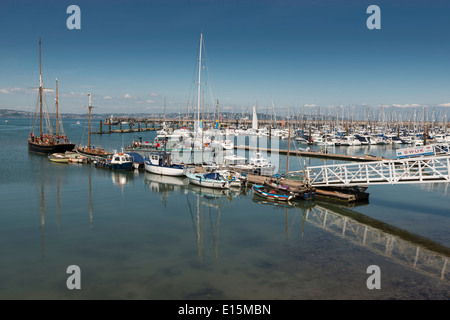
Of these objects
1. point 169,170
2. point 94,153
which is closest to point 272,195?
point 169,170

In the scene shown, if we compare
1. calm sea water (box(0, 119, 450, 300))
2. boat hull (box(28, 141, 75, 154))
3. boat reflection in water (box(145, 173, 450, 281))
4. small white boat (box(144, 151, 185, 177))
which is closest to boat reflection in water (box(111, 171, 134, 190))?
small white boat (box(144, 151, 185, 177))

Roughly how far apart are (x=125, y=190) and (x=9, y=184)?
55.2 ft

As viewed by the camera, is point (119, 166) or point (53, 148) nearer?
point (119, 166)

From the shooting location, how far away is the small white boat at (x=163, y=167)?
53.8 m

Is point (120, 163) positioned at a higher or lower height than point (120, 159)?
lower

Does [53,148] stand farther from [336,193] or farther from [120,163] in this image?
[336,193]

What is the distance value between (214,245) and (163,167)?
30995 millimetres

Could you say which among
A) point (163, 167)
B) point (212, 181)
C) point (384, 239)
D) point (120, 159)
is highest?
point (120, 159)

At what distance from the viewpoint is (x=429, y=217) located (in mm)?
33094

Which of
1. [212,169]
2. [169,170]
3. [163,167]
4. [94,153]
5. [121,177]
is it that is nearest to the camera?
[121,177]

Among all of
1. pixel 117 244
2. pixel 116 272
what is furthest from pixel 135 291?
pixel 117 244

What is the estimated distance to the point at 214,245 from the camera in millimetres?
25219
